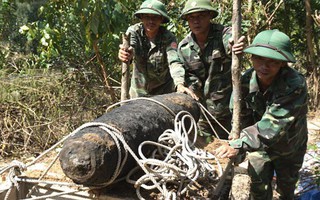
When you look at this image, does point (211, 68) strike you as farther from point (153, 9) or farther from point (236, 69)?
point (236, 69)

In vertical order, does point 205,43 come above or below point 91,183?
above

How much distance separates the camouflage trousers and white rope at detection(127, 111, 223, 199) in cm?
40

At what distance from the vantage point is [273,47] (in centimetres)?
261

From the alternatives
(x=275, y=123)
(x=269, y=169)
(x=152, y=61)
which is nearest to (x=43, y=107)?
(x=152, y=61)

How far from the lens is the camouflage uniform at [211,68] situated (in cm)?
390

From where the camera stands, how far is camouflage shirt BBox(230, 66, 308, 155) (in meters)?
2.62

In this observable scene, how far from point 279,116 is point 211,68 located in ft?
4.79

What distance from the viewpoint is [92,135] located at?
2.26m

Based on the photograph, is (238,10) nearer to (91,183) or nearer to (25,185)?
(91,183)

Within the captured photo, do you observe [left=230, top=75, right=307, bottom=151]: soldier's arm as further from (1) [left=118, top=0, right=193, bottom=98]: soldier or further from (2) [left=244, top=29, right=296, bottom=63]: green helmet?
(1) [left=118, top=0, right=193, bottom=98]: soldier

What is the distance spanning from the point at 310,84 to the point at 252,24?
5.85ft

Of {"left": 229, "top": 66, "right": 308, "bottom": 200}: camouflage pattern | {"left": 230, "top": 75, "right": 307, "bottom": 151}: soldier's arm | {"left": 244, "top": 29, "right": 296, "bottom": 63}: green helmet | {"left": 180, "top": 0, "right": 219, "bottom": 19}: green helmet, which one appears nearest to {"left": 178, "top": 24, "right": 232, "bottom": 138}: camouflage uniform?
{"left": 180, "top": 0, "right": 219, "bottom": 19}: green helmet

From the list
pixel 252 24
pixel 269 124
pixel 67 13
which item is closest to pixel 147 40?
pixel 67 13

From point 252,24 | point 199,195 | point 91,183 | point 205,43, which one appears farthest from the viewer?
point 252,24
